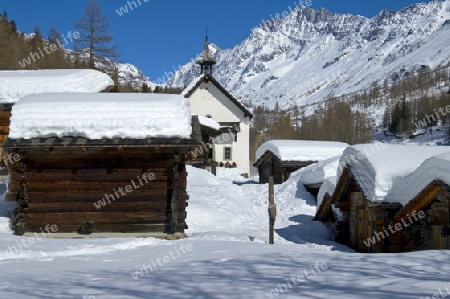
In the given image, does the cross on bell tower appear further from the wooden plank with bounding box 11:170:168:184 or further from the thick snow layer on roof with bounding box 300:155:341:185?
the wooden plank with bounding box 11:170:168:184

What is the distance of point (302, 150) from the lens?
26516mm

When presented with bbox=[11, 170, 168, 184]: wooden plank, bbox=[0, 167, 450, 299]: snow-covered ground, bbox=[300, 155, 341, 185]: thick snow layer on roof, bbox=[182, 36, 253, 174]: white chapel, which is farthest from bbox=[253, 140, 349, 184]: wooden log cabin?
bbox=[0, 167, 450, 299]: snow-covered ground

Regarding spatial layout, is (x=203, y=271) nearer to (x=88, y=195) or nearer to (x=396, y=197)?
(x=396, y=197)

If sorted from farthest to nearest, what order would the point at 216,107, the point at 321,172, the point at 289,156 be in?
the point at 216,107 → the point at 289,156 → the point at 321,172

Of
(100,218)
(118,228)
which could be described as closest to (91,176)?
(100,218)

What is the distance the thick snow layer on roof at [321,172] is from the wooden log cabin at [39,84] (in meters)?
10.4

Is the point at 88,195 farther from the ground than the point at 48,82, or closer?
closer

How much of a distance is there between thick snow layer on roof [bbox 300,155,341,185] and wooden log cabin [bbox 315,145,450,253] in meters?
6.23

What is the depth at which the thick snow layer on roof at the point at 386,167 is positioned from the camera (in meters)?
10.7

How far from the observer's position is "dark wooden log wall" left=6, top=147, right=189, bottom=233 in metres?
12.3

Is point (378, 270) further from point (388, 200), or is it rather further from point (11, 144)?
point (11, 144)

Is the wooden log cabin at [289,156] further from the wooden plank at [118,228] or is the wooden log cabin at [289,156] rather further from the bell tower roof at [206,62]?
the wooden plank at [118,228]

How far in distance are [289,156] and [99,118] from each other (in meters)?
15.8

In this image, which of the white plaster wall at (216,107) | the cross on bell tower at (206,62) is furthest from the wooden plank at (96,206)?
the cross on bell tower at (206,62)
